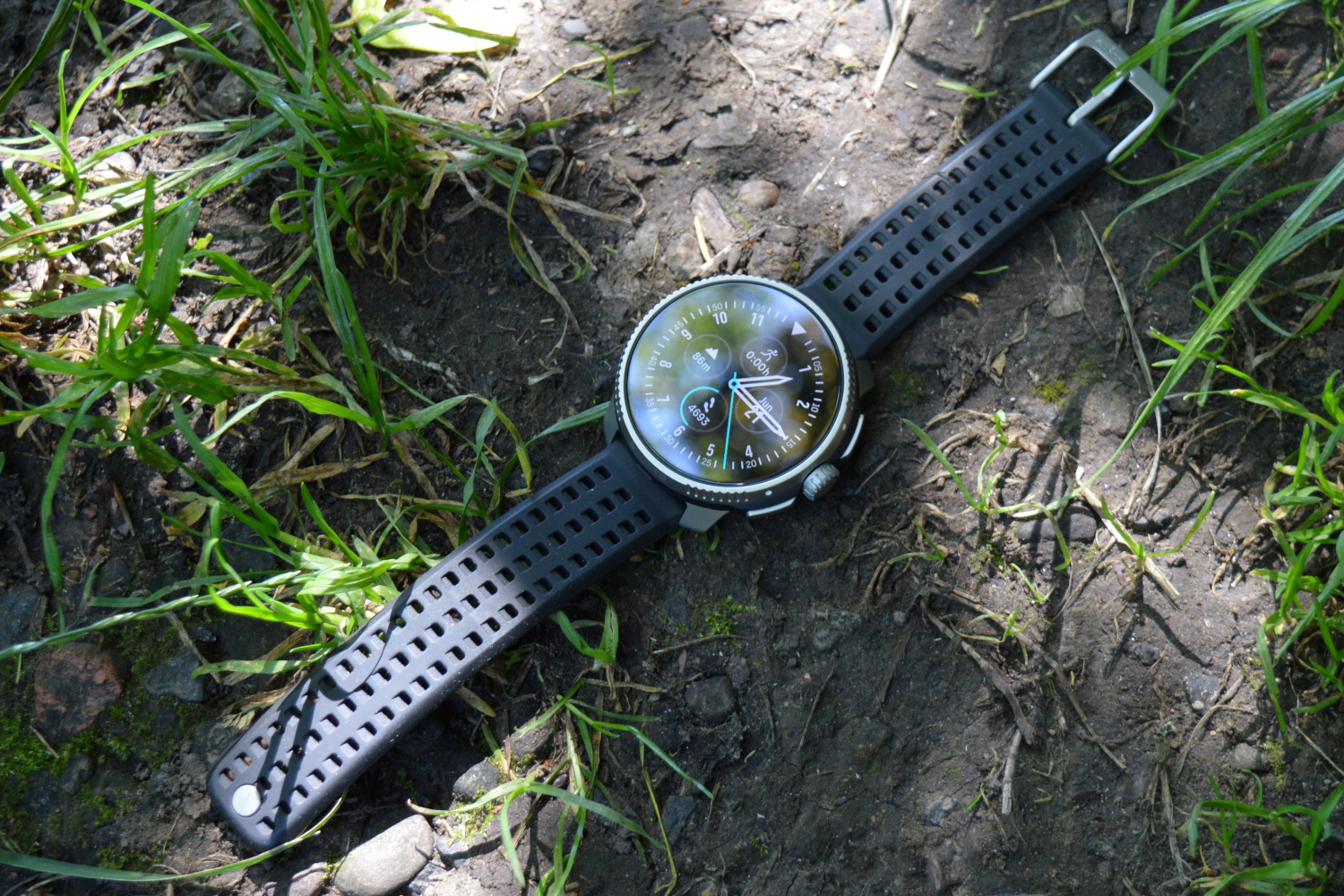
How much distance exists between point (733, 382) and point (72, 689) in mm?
1599

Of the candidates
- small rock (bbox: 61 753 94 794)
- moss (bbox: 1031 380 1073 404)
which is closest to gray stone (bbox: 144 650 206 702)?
small rock (bbox: 61 753 94 794)

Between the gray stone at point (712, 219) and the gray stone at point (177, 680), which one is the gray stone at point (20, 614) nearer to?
the gray stone at point (177, 680)

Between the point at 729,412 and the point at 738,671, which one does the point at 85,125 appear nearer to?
the point at 729,412

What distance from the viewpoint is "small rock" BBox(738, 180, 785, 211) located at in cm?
218

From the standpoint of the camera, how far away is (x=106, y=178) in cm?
221

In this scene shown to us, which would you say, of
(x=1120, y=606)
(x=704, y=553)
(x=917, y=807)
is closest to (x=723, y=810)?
(x=917, y=807)

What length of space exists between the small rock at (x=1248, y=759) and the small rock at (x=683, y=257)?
5.07 ft

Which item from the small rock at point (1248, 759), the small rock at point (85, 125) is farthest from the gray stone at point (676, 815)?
the small rock at point (85, 125)

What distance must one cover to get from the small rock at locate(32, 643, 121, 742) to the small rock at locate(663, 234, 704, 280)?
1554 millimetres

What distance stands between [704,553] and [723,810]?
0.53 meters

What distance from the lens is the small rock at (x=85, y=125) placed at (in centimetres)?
230

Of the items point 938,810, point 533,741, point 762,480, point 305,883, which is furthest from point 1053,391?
point 305,883

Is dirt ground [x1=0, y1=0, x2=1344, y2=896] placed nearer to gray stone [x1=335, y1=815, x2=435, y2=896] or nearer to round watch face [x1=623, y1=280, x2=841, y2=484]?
gray stone [x1=335, y1=815, x2=435, y2=896]

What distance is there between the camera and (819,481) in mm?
1853
